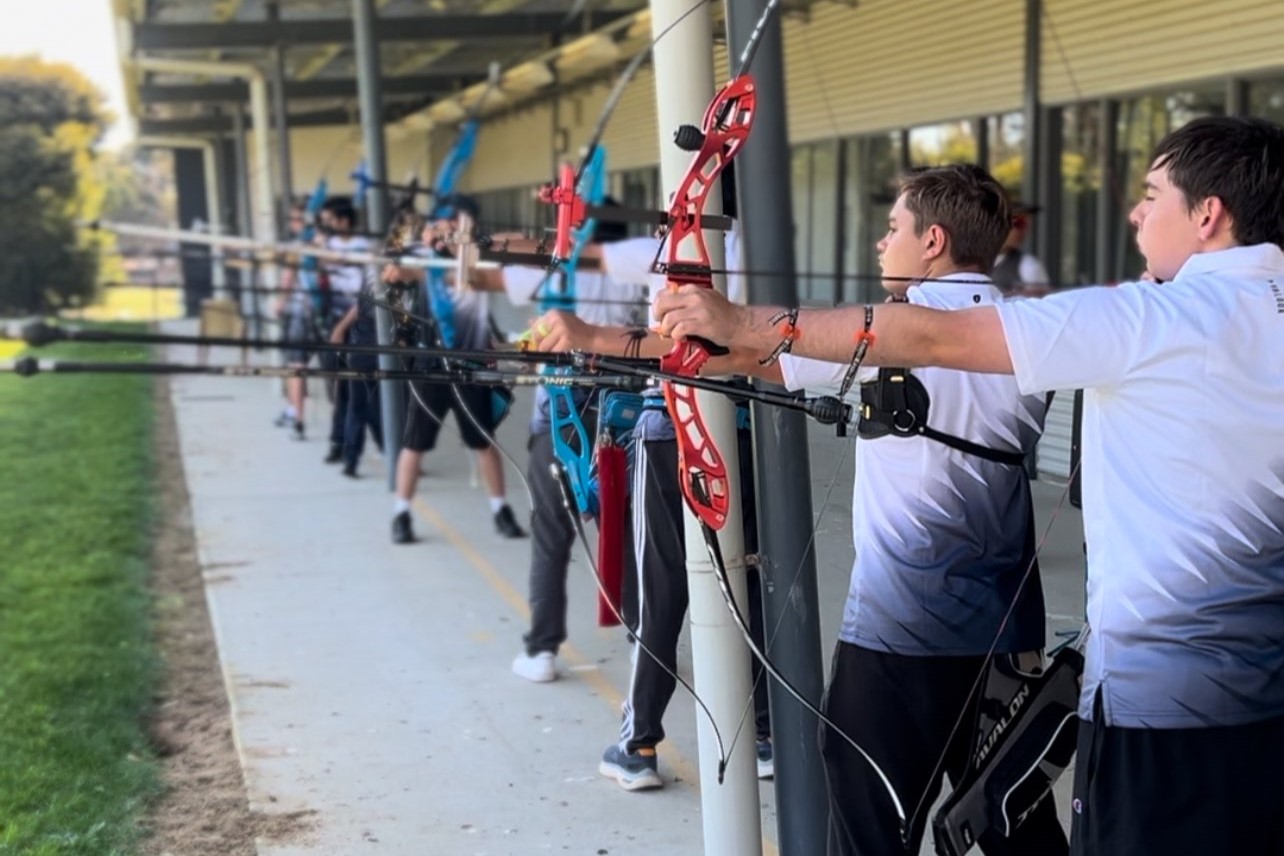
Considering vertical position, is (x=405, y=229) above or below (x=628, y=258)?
above

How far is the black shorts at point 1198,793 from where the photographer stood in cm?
223

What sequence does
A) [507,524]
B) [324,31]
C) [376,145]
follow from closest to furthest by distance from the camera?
[507,524], [376,145], [324,31]

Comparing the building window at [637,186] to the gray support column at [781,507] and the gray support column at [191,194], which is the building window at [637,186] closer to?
the gray support column at [781,507]

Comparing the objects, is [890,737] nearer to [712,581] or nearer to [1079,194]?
[712,581]

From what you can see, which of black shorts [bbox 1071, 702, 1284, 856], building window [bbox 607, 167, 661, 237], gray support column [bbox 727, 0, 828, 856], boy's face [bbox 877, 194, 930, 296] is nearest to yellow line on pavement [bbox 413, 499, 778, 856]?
gray support column [bbox 727, 0, 828, 856]

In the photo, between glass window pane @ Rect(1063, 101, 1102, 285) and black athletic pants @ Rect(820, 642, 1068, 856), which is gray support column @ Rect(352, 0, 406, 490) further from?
black athletic pants @ Rect(820, 642, 1068, 856)

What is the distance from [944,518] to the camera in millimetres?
2928

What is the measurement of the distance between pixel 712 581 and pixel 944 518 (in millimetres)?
658

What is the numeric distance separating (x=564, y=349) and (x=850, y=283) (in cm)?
1041

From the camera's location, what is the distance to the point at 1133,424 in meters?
2.18

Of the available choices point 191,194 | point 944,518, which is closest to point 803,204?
point 944,518

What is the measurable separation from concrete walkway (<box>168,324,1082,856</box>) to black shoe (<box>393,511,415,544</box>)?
0.27 feet

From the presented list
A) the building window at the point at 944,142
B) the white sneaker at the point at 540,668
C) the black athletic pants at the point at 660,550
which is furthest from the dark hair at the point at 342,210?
the black athletic pants at the point at 660,550

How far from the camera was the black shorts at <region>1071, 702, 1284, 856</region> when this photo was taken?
2.23m
